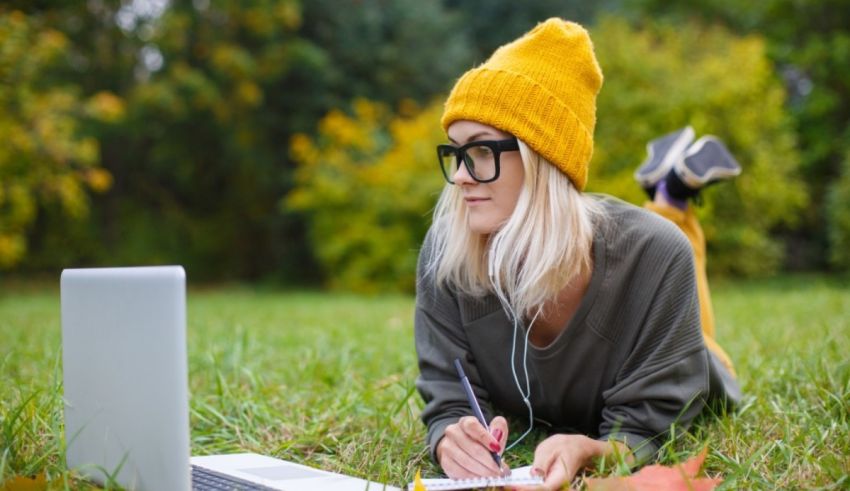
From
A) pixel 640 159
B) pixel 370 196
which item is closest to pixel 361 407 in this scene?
pixel 640 159

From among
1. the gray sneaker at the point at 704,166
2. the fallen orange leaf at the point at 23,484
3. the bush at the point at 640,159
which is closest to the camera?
the fallen orange leaf at the point at 23,484

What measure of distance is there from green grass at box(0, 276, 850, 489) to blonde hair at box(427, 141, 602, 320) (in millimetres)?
445

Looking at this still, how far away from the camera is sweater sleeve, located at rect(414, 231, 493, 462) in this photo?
218 centimetres

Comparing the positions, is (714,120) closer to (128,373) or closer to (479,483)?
(479,483)

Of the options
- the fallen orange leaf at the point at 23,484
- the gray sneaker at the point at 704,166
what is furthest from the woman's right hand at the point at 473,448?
the gray sneaker at the point at 704,166

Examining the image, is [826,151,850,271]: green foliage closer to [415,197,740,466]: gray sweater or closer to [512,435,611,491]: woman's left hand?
[415,197,740,466]: gray sweater

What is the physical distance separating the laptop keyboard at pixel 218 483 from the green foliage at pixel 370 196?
27.4ft

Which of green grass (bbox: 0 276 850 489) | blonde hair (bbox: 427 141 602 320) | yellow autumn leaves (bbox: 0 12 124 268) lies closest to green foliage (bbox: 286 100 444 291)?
yellow autumn leaves (bbox: 0 12 124 268)

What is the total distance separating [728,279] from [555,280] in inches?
405

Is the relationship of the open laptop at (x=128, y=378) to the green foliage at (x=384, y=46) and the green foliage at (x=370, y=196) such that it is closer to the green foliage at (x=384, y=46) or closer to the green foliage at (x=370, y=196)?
the green foliage at (x=370, y=196)

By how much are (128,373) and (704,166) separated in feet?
8.08

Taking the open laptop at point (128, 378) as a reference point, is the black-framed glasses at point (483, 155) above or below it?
above

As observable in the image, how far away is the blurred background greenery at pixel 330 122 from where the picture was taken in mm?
10336

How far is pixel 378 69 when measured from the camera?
14562mm
